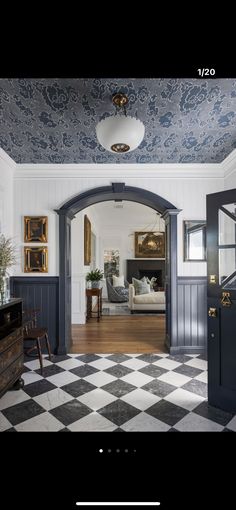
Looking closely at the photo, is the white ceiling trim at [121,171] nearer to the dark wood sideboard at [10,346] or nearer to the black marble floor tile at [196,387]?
the dark wood sideboard at [10,346]

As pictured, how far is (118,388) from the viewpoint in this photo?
274cm

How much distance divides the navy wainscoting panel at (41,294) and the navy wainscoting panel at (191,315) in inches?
76.3

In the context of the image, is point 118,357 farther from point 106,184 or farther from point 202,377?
point 106,184

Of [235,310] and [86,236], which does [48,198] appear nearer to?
[86,236]

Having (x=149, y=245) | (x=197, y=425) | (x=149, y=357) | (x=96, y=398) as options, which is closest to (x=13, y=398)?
(x=96, y=398)

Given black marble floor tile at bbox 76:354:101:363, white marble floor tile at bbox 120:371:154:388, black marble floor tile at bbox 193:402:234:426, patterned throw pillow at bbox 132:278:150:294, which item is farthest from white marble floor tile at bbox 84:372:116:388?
patterned throw pillow at bbox 132:278:150:294

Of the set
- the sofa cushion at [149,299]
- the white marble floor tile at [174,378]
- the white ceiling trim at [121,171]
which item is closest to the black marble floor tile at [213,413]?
the white marble floor tile at [174,378]

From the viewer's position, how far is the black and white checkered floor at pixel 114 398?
6.89 feet

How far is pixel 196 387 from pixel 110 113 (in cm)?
305

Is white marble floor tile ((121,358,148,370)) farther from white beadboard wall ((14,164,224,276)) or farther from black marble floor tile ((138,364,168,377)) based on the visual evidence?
white beadboard wall ((14,164,224,276))
